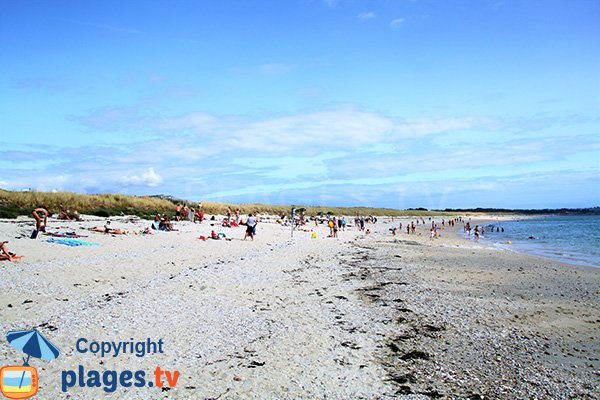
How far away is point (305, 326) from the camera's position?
727 cm

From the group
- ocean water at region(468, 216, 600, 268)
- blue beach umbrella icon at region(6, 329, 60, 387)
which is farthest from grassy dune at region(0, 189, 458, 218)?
ocean water at region(468, 216, 600, 268)

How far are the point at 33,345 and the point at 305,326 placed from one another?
4261 mm

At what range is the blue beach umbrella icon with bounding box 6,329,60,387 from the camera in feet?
17.5

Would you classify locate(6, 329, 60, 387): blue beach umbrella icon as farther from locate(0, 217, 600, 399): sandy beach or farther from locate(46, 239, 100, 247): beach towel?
locate(46, 239, 100, 247): beach towel

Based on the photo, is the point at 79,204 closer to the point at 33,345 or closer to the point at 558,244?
the point at 33,345

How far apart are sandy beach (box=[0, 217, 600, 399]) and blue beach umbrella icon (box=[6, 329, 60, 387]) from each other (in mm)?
95

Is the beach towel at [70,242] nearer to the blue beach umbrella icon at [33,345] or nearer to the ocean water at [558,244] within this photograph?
the blue beach umbrella icon at [33,345]

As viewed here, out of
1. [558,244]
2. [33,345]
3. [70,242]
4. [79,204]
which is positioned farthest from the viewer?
[79,204]

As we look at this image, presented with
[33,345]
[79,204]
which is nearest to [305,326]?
[33,345]

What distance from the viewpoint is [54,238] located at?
1688 cm

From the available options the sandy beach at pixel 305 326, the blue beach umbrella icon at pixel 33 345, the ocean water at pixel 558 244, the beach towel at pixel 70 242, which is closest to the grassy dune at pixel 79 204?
the beach towel at pixel 70 242

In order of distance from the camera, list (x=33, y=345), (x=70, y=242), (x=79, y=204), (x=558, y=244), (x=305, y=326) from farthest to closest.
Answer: (x=79, y=204), (x=558, y=244), (x=70, y=242), (x=305, y=326), (x=33, y=345)

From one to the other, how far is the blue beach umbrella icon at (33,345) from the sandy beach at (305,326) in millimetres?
95

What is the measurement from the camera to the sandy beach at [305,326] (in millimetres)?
5070
